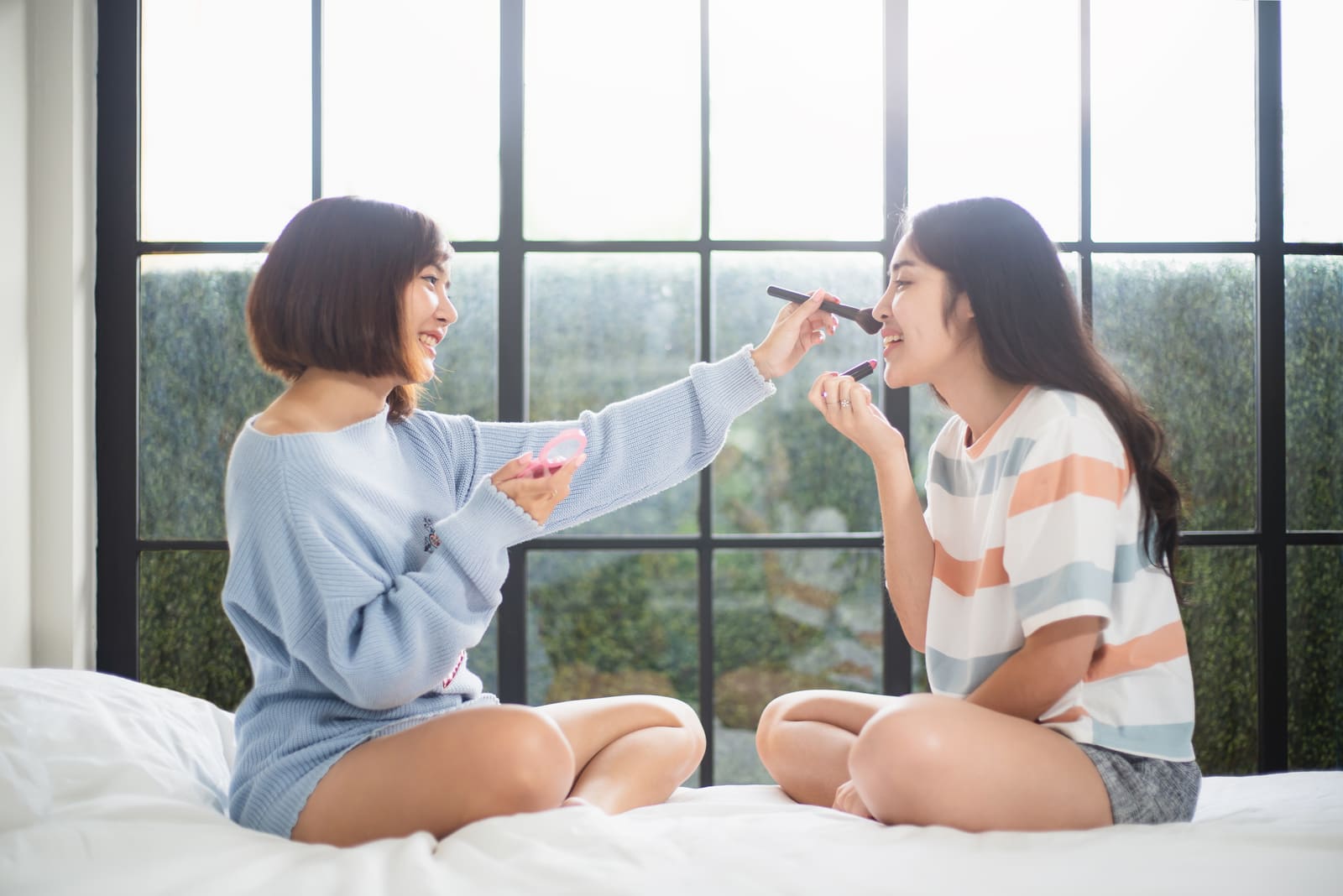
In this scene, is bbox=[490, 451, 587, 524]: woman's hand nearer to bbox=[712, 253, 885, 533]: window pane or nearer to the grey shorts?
the grey shorts

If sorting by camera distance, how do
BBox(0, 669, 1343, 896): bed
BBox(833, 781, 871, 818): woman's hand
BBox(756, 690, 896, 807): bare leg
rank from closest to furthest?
1. BBox(0, 669, 1343, 896): bed
2. BBox(833, 781, 871, 818): woman's hand
3. BBox(756, 690, 896, 807): bare leg

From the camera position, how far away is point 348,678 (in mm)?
1060

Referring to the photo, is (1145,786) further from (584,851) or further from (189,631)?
(189,631)

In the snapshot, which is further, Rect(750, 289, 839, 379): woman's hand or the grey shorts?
Rect(750, 289, 839, 379): woman's hand

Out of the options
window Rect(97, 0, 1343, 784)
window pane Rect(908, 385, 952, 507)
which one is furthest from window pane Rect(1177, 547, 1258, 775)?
window pane Rect(908, 385, 952, 507)

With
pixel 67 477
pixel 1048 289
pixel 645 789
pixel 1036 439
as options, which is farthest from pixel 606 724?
pixel 67 477

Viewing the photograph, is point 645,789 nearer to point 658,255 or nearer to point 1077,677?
point 1077,677

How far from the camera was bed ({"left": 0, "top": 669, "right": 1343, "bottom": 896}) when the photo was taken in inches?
35.3

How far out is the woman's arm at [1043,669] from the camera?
3.62 ft

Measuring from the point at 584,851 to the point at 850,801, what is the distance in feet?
1.38

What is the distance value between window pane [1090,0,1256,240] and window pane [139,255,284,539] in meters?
1.83

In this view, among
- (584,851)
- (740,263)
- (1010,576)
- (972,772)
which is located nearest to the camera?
(584,851)

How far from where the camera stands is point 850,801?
4.03 feet

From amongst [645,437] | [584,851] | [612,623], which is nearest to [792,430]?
[612,623]
